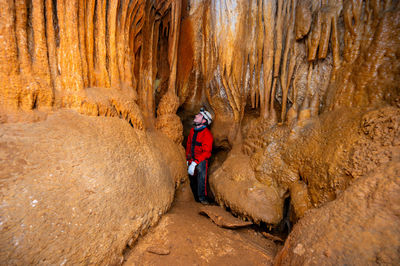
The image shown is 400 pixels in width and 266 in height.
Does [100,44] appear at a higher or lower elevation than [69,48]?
higher

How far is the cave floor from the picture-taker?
2231mm

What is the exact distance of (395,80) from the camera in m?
2.27

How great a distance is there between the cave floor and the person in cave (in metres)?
1.33

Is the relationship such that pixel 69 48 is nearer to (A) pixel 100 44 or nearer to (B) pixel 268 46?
(A) pixel 100 44

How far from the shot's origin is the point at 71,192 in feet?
6.09

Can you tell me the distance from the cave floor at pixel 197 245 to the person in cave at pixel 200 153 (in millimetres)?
1329

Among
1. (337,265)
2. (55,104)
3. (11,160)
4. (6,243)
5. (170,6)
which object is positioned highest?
(170,6)

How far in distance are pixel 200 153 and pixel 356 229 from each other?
3.50m

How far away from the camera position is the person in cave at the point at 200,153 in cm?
451

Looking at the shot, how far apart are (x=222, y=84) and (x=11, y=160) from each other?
3.91m

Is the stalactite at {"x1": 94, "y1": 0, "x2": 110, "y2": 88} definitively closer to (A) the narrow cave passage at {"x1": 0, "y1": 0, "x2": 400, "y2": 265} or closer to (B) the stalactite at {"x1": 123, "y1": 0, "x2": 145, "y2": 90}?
(A) the narrow cave passage at {"x1": 0, "y1": 0, "x2": 400, "y2": 265}

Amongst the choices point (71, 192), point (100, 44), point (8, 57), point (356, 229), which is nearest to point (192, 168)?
point (71, 192)

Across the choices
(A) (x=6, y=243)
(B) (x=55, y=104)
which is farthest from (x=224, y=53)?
(A) (x=6, y=243)

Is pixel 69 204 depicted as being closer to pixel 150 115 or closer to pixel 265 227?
pixel 150 115
